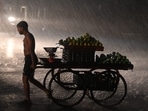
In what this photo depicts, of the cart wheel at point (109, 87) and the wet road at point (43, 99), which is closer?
the wet road at point (43, 99)

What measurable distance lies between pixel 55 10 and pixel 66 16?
5.16 m

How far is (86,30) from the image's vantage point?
115ft

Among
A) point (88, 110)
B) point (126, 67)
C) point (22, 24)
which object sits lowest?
point (88, 110)

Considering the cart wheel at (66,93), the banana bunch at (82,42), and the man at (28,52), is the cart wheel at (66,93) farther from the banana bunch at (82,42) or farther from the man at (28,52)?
the banana bunch at (82,42)

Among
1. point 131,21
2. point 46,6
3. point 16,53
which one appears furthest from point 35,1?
point 16,53

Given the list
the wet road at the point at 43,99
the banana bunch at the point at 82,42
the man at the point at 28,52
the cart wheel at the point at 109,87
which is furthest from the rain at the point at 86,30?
the banana bunch at the point at 82,42

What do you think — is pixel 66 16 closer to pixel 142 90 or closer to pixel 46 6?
pixel 46 6

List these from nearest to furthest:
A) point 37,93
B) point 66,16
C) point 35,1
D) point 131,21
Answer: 1. point 37,93
2. point 131,21
3. point 66,16
4. point 35,1

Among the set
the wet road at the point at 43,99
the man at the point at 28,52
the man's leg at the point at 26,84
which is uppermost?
Answer: the man at the point at 28,52

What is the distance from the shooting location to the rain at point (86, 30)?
11328mm

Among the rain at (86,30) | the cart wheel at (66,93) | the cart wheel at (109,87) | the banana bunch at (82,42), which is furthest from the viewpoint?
the rain at (86,30)

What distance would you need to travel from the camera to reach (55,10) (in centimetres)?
6300

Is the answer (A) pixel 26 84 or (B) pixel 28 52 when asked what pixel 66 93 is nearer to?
(A) pixel 26 84

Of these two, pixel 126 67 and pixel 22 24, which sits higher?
pixel 22 24
